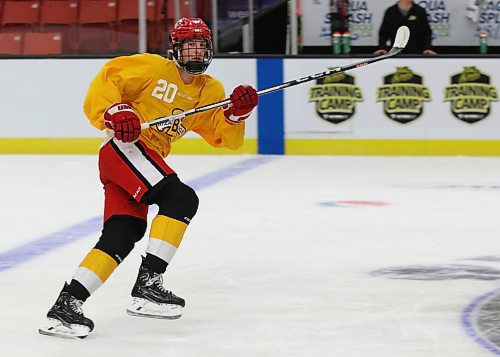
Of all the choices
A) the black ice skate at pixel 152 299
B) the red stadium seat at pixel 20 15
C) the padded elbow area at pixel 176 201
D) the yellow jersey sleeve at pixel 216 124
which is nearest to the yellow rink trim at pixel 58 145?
the red stadium seat at pixel 20 15

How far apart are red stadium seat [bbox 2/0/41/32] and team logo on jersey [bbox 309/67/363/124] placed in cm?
244

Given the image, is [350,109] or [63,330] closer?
[63,330]

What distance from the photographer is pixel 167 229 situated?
135 inches

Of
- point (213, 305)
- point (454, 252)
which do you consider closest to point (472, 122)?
point (454, 252)

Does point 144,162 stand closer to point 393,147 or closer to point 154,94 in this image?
point 154,94

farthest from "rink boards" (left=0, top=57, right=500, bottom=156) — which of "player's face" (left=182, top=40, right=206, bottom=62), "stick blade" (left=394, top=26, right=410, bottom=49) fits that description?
"player's face" (left=182, top=40, right=206, bottom=62)

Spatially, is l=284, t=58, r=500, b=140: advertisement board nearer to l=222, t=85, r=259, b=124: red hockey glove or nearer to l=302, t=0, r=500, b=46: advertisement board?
l=302, t=0, r=500, b=46: advertisement board

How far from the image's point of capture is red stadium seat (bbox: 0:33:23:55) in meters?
9.48

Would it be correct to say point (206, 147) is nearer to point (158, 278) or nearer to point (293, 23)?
point (293, 23)

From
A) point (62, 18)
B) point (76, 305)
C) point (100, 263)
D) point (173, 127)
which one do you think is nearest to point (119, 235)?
point (100, 263)

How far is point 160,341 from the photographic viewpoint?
329 cm

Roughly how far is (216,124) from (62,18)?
20.1 feet

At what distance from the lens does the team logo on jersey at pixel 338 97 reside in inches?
347

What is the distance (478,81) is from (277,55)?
1466 millimetres
